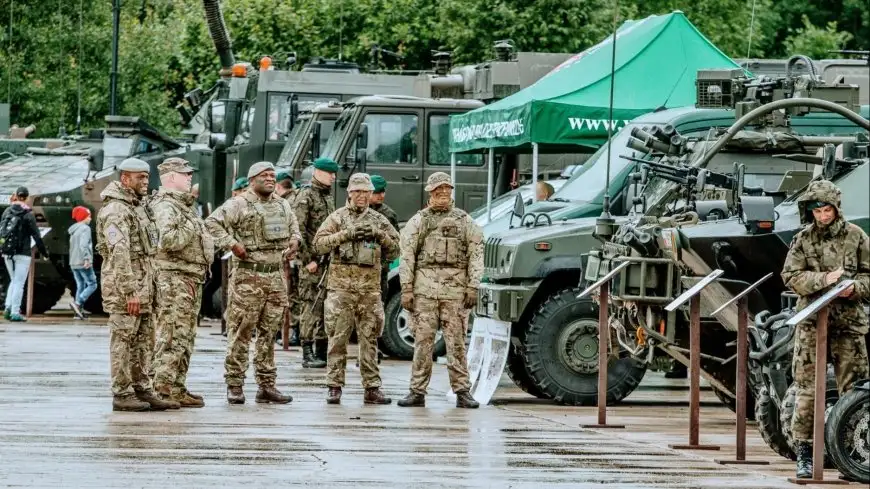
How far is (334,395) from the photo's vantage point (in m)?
15.6

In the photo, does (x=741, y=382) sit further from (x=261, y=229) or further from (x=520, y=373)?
(x=261, y=229)

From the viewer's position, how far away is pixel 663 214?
49.0ft

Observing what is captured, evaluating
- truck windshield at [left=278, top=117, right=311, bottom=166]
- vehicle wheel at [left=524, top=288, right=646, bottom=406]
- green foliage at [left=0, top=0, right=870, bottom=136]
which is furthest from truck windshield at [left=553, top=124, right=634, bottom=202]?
green foliage at [left=0, top=0, right=870, bottom=136]

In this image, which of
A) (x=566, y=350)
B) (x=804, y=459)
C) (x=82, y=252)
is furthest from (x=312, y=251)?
(x=82, y=252)

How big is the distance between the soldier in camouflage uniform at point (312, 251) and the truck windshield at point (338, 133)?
8.93 feet

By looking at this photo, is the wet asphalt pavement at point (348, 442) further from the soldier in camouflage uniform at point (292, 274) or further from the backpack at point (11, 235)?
the backpack at point (11, 235)

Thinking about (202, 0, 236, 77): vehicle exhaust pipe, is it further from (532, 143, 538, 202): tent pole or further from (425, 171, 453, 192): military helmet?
(425, 171, 453, 192): military helmet

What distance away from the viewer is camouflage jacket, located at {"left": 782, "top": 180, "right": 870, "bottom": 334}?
37.0 feet

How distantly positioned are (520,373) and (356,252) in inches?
67.9

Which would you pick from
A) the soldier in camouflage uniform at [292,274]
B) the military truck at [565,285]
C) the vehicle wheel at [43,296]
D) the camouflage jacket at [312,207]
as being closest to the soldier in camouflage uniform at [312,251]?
the camouflage jacket at [312,207]

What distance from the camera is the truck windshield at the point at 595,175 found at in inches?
659

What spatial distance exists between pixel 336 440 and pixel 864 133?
595 cm

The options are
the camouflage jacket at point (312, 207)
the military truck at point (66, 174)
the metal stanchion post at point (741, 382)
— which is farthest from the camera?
the military truck at point (66, 174)

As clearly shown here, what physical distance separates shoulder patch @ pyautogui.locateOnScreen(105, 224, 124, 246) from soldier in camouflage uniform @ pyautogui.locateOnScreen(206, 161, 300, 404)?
102cm
